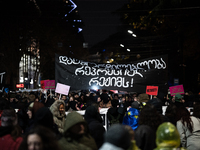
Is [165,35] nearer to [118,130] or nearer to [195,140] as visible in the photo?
[195,140]

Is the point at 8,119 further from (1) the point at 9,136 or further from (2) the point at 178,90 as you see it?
(2) the point at 178,90

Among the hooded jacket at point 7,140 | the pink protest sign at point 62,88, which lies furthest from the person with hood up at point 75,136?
the pink protest sign at point 62,88

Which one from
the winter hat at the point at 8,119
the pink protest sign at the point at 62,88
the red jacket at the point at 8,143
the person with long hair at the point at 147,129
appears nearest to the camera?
the red jacket at the point at 8,143

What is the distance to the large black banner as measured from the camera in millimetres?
Result: 10055

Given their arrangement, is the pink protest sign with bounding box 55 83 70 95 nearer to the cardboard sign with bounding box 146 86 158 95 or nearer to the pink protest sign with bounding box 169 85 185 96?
the cardboard sign with bounding box 146 86 158 95

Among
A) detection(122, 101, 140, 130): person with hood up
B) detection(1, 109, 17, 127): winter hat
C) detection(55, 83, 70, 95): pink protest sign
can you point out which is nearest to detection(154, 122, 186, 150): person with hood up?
detection(1, 109, 17, 127): winter hat

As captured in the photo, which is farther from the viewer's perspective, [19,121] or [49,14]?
[49,14]

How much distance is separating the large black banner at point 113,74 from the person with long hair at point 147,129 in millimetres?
5129

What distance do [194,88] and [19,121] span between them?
105 ft

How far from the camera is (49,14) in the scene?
35.0m

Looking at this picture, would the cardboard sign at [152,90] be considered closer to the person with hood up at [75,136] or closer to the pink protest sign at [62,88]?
the pink protest sign at [62,88]

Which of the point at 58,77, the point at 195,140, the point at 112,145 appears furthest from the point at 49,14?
the point at 112,145

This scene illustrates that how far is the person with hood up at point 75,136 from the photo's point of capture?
3.22 metres

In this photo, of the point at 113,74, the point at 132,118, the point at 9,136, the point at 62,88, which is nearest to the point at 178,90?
the point at 113,74
